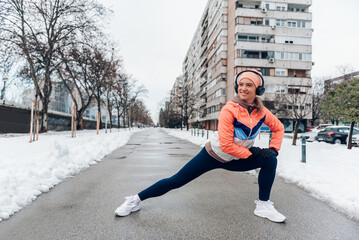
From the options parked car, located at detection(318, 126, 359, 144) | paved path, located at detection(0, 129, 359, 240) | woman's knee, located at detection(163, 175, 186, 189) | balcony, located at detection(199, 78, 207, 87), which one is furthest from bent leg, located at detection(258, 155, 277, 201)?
balcony, located at detection(199, 78, 207, 87)

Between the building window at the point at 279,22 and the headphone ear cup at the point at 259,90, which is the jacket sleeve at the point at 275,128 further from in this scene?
the building window at the point at 279,22

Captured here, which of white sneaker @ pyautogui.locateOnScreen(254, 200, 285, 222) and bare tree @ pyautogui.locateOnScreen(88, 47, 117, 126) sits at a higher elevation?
bare tree @ pyautogui.locateOnScreen(88, 47, 117, 126)

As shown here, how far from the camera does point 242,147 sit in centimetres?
302

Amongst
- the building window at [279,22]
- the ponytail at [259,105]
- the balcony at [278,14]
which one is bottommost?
the ponytail at [259,105]

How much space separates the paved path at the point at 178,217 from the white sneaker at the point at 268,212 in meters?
0.08

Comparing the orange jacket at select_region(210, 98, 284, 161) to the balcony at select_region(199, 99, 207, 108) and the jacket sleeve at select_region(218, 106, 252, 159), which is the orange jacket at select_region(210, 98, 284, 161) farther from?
the balcony at select_region(199, 99, 207, 108)

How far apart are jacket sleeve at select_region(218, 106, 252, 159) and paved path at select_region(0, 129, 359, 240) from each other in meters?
0.81

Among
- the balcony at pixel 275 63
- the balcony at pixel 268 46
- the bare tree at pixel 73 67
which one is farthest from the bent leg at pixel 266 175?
the balcony at pixel 268 46

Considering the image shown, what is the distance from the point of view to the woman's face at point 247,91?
3158 mm

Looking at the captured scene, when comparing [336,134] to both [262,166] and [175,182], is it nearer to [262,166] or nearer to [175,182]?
[262,166]

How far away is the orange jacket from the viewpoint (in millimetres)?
2982

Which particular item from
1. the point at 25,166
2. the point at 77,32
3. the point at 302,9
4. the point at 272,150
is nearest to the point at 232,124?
the point at 272,150

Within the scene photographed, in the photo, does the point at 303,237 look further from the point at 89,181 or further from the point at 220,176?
the point at 89,181

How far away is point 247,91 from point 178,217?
169cm
